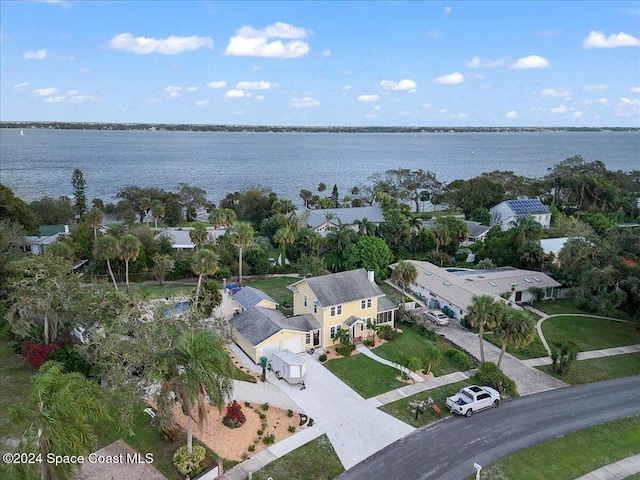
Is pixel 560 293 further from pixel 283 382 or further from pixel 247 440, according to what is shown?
pixel 247 440

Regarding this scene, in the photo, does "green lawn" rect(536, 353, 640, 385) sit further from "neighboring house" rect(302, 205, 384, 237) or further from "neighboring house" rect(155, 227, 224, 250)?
"neighboring house" rect(155, 227, 224, 250)

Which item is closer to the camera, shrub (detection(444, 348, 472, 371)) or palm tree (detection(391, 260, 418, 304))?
shrub (detection(444, 348, 472, 371))

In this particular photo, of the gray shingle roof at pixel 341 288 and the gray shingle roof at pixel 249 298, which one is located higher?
the gray shingle roof at pixel 341 288

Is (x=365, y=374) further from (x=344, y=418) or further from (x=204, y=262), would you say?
(x=204, y=262)

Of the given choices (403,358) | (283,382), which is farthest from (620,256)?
(283,382)

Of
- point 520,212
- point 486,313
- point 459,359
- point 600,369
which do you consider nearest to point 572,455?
point 486,313

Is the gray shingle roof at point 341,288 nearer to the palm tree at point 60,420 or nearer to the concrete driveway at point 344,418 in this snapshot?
the concrete driveway at point 344,418

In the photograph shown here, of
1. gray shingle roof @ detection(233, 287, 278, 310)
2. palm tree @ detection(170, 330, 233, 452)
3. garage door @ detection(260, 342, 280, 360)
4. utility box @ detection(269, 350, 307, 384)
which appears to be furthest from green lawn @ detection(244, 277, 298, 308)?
palm tree @ detection(170, 330, 233, 452)

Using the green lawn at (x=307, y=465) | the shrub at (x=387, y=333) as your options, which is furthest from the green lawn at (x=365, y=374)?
the green lawn at (x=307, y=465)
